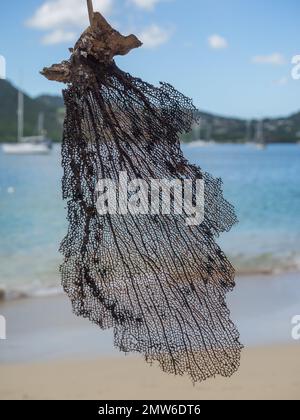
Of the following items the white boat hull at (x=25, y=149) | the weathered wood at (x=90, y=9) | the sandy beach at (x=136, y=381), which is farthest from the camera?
the white boat hull at (x=25, y=149)

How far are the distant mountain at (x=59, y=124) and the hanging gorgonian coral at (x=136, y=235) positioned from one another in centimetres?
674

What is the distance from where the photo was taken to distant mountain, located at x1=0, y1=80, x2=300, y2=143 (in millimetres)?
9125

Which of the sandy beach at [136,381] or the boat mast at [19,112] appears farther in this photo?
the boat mast at [19,112]

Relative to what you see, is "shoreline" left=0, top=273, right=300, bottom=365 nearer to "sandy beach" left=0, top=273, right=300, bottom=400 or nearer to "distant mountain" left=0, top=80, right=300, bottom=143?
"sandy beach" left=0, top=273, right=300, bottom=400

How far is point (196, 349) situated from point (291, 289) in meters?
4.49

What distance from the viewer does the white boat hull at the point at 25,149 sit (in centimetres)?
1246

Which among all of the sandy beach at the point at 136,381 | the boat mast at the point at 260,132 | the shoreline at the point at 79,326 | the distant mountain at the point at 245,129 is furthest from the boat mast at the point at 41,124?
the sandy beach at the point at 136,381

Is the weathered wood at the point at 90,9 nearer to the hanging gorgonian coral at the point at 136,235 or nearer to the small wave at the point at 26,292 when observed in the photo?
the hanging gorgonian coral at the point at 136,235

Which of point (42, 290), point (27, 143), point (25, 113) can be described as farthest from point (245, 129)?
point (42, 290)

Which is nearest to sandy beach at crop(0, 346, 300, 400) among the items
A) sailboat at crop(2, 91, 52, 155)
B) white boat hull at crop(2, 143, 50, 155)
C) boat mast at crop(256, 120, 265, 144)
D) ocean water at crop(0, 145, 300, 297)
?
ocean water at crop(0, 145, 300, 297)

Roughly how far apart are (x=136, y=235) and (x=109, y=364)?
3.03 meters

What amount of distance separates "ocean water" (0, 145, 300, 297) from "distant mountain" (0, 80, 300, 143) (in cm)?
80

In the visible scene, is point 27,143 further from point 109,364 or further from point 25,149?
point 109,364

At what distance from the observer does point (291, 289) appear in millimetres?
5395
